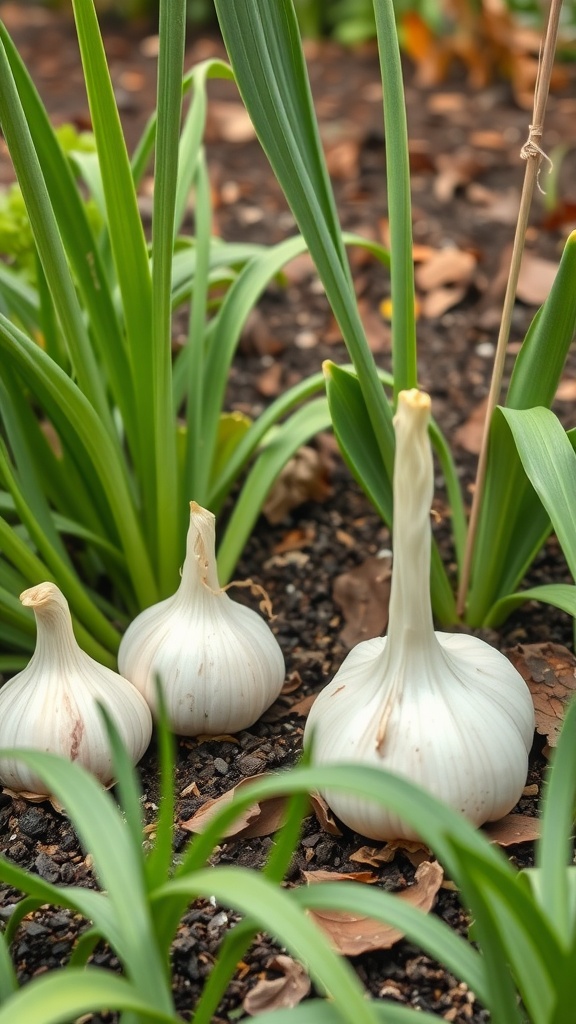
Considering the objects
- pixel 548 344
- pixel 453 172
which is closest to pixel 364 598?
pixel 548 344

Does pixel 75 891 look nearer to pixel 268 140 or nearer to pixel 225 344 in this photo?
pixel 268 140

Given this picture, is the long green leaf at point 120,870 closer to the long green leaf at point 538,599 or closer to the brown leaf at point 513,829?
the brown leaf at point 513,829

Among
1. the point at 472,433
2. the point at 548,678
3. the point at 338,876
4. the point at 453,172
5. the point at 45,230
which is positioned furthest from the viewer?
the point at 453,172

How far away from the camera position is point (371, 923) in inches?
39.7

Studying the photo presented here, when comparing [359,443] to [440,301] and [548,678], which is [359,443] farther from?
[440,301]

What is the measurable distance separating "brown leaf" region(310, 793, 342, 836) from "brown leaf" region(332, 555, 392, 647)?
0.33 metres

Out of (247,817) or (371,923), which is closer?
(371,923)

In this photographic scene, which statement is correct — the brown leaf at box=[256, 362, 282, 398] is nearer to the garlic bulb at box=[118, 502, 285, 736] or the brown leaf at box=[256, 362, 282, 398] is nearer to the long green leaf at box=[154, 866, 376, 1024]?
the garlic bulb at box=[118, 502, 285, 736]

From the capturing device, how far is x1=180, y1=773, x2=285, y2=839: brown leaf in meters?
1.14

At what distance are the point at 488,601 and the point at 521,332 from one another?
34.4 inches

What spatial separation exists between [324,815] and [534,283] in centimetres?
139

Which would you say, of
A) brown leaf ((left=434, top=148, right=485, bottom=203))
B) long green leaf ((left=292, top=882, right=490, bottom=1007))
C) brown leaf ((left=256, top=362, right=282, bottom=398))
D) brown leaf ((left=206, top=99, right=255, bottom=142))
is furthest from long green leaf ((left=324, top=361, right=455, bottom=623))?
brown leaf ((left=206, top=99, right=255, bottom=142))

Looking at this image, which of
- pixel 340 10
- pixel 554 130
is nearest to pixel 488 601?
pixel 554 130

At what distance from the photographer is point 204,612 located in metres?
1.24
